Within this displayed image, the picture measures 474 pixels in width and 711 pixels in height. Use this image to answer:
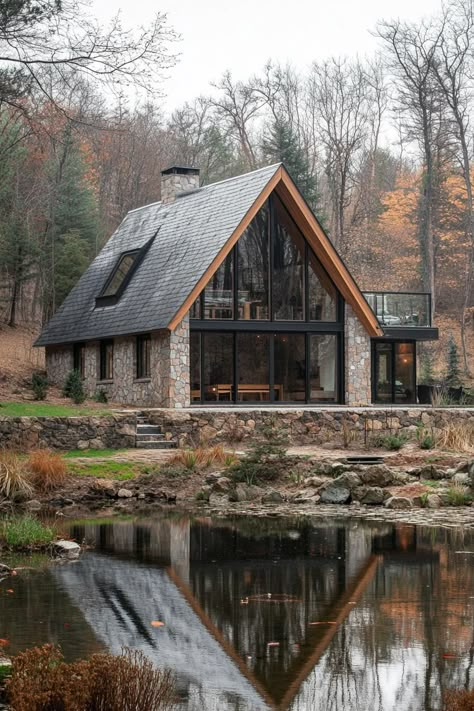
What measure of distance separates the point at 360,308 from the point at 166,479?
11050 millimetres

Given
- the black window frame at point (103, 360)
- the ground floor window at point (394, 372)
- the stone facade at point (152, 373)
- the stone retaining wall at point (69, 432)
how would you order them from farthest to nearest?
the ground floor window at point (394, 372)
the black window frame at point (103, 360)
the stone facade at point (152, 373)
the stone retaining wall at point (69, 432)

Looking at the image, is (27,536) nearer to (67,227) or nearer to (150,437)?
(150,437)

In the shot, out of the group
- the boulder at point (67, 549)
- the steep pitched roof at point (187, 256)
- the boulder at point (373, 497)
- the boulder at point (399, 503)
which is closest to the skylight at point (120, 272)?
the steep pitched roof at point (187, 256)

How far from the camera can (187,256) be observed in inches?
1116

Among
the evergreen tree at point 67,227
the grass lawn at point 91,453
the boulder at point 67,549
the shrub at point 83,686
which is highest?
the evergreen tree at point 67,227

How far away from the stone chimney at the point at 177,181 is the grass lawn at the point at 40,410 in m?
10.0

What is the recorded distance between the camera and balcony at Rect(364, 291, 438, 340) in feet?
101

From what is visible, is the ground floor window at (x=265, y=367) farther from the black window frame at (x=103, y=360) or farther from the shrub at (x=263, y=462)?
the shrub at (x=263, y=462)

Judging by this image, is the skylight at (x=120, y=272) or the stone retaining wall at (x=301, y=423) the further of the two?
the skylight at (x=120, y=272)

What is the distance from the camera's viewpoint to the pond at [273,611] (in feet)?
24.6

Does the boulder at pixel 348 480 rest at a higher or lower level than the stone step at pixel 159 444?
lower

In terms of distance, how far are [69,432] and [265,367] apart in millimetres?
7589

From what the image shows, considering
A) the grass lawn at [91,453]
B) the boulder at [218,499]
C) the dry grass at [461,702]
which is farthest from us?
the grass lawn at [91,453]

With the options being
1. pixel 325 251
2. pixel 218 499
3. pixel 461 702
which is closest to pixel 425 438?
pixel 218 499
